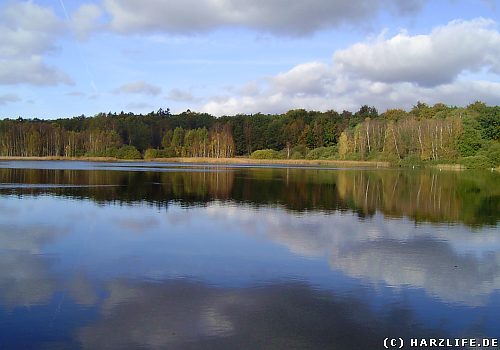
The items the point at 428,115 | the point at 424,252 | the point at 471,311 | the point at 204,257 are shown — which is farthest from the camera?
the point at 428,115

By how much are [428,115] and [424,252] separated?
85.9 metres

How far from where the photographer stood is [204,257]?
1155cm

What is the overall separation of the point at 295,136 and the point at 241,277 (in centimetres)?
9352

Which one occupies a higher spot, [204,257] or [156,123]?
[156,123]

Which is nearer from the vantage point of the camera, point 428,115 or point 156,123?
point 428,115

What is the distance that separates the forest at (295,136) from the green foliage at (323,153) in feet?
0.59

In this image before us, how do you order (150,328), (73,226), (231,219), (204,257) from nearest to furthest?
(150,328) < (204,257) < (73,226) < (231,219)

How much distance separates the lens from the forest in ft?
232

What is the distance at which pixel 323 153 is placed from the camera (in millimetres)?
88500

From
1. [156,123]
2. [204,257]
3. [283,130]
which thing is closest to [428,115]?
[283,130]

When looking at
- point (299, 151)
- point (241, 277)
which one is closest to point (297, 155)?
point (299, 151)

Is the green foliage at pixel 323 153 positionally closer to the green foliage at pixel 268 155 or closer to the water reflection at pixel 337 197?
the green foliage at pixel 268 155

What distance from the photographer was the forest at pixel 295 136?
7056 cm

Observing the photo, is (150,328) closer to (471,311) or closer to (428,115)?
(471,311)
